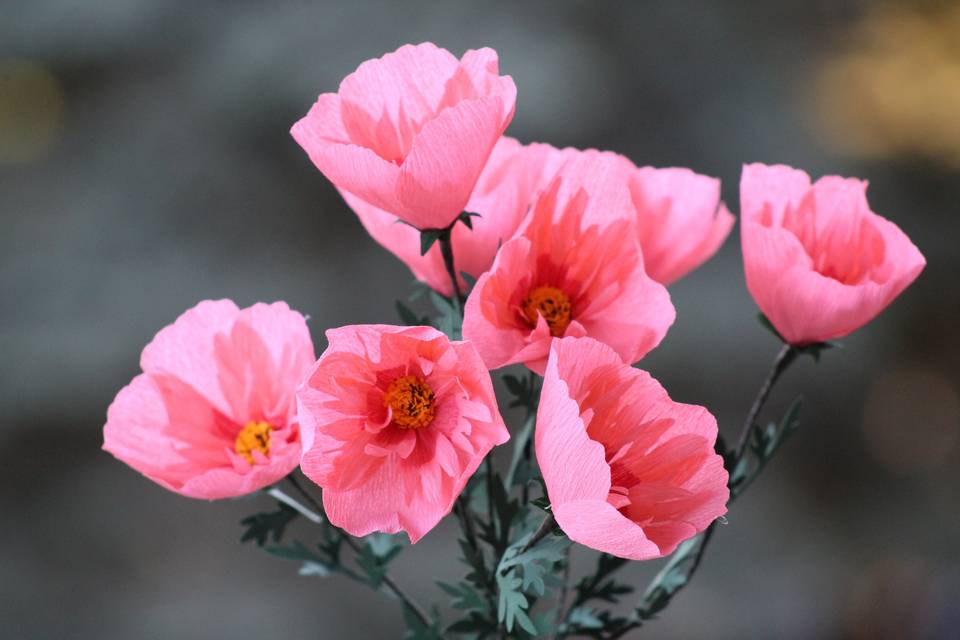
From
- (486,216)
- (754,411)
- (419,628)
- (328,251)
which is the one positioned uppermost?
(486,216)

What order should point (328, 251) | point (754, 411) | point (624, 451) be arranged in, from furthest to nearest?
point (328, 251) → point (754, 411) → point (624, 451)

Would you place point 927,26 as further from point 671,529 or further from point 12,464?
point 12,464

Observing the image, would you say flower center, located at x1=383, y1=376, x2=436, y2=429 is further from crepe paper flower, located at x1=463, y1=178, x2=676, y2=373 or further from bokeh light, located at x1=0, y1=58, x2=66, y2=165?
bokeh light, located at x1=0, y1=58, x2=66, y2=165

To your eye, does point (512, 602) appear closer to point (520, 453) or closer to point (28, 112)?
point (520, 453)

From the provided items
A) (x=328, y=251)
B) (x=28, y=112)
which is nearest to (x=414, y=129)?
(x=328, y=251)

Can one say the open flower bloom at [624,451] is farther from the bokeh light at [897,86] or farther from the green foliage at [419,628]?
the bokeh light at [897,86]

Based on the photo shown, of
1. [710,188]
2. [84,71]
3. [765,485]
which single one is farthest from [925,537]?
[84,71]
